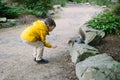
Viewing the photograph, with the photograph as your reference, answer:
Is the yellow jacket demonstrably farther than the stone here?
Yes

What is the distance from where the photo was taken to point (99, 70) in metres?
4.47

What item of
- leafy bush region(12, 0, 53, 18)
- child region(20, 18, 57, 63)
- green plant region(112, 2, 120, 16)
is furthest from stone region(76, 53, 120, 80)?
leafy bush region(12, 0, 53, 18)

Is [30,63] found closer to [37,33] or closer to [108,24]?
[37,33]

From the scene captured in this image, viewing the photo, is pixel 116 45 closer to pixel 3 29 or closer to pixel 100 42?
pixel 100 42

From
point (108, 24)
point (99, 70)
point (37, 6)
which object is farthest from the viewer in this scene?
point (37, 6)

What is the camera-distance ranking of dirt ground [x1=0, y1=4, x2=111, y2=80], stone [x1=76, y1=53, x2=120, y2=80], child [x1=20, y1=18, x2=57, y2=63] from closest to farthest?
stone [x1=76, y1=53, x2=120, y2=80] < dirt ground [x1=0, y1=4, x2=111, y2=80] < child [x1=20, y1=18, x2=57, y2=63]

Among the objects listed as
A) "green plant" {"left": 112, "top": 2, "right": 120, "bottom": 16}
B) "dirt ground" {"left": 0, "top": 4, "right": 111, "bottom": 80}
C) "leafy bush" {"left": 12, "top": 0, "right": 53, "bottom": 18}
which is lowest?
"leafy bush" {"left": 12, "top": 0, "right": 53, "bottom": 18}

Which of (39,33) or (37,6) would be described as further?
(37,6)

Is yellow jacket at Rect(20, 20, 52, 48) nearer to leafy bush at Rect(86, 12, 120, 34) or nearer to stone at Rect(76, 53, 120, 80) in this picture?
stone at Rect(76, 53, 120, 80)

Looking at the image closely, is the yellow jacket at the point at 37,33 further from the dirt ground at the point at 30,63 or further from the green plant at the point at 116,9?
the green plant at the point at 116,9

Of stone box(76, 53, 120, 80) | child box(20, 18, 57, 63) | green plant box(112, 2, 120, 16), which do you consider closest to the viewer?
stone box(76, 53, 120, 80)

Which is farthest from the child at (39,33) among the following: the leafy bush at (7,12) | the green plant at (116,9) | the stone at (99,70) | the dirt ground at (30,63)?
the leafy bush at (7,12)

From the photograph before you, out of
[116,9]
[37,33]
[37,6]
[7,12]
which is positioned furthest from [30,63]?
[37,6]

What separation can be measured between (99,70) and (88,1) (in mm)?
23081
